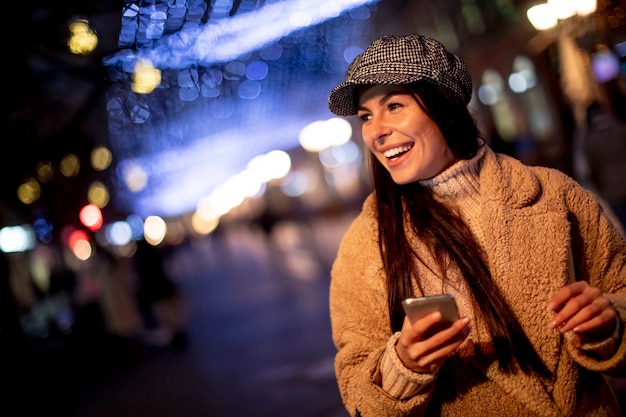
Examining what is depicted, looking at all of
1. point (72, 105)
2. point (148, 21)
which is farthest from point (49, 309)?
point (148, 21)

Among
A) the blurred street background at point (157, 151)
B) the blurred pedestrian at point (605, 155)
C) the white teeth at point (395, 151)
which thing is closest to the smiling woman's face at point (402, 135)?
the white teeth at point (395, 151)

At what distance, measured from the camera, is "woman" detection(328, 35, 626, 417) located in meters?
2.14

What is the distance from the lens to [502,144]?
385 inches

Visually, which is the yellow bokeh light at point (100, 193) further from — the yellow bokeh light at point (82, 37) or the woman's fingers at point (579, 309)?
the woman's fingers at point (579, 309)

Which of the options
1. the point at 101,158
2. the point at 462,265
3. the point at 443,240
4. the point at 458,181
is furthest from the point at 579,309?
the point at 101,158

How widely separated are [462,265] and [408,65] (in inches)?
28.8

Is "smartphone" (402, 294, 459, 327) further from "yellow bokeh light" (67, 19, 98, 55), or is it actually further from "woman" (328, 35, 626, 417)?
"yellow bokeh light" (67, 19, 98, 55)

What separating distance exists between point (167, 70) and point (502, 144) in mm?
5139

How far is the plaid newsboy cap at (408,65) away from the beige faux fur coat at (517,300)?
36cm

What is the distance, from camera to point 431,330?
1.90 meters

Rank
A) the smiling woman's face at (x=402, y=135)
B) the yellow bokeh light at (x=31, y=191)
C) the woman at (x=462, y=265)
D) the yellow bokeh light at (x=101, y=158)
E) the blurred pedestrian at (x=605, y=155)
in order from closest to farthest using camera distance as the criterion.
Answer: the woman at (x=462, y=265) < the smiling woman's face at (x=402, y=135) < the blurred pedestrian at (x=605, y=155) < the yellow bokeh light at (x=31, y=191) < the yellow bokeh light at (x=101, y=158)

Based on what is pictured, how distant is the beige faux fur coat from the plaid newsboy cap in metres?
0.36

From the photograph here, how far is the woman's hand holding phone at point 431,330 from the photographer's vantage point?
184 cm

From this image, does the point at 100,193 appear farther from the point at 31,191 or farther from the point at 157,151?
the point at 157,151
